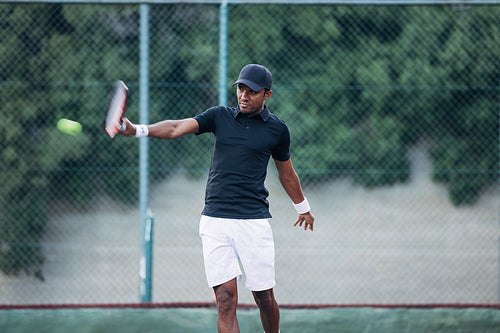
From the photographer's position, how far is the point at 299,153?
605cm

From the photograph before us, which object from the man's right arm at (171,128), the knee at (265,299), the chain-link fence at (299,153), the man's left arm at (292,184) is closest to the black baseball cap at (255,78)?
the man's right arm at (171,128)

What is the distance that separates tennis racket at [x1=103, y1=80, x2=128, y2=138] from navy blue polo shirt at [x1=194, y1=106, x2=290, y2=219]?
1.46ft

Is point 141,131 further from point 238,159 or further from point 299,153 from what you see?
point 299,153

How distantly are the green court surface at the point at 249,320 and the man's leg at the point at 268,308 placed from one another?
69 cm

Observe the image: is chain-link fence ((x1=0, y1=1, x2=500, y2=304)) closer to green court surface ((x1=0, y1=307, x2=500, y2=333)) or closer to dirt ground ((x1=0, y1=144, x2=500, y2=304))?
dirt ground ((x1=0, y1=144, x2=500, y2=304))

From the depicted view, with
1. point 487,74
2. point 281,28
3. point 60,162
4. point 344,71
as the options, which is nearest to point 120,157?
point 60,162

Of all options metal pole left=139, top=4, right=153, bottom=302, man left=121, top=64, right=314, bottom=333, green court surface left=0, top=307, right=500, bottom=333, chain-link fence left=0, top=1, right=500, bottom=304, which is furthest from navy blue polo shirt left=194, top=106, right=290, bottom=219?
chain-link fence left=0, top=1, right=500, bottom=304

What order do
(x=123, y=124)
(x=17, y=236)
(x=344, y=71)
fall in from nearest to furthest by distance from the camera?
(x=123, y=124), (x=17, y=236), (x=344, y=71)

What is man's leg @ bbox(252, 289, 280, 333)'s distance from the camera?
3.41m

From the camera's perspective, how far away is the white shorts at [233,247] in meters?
3.20

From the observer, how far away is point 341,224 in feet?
20.5

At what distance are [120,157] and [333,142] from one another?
7.39ft

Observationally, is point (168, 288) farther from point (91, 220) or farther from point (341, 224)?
point (341, 224)

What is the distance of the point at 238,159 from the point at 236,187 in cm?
15
